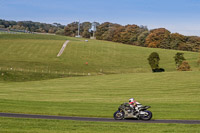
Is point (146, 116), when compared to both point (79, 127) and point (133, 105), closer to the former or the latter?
point (133, 105)

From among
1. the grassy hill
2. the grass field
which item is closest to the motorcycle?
the grass field

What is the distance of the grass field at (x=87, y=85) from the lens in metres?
22.8

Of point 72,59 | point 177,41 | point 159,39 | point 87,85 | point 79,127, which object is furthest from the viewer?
point 159,39

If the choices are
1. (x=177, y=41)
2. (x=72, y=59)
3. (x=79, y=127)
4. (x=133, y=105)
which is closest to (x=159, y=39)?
(x=177, y=41)

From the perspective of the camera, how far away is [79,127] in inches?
831

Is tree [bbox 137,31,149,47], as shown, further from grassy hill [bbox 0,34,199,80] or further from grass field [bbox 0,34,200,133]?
grass field [bbox 0,34,200,133]

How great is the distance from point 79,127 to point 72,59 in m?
92.6

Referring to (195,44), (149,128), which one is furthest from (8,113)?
(195,44)

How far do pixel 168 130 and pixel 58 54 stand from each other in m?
102

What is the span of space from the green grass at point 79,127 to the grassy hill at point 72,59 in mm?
58323

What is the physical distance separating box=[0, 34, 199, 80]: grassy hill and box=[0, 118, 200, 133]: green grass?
5832 centimetres

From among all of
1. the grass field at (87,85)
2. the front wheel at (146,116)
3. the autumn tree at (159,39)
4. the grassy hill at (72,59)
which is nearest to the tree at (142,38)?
the autumn tree at (159,39)

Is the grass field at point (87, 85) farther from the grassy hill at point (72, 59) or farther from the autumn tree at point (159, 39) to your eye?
the autumn tree at point (159, 39)

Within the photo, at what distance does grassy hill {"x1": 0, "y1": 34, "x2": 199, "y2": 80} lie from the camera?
94.1 meters
